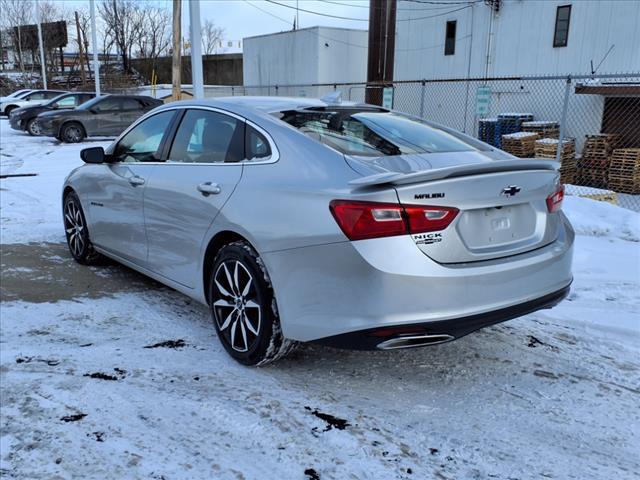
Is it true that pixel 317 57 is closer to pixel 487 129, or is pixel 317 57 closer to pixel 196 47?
pixel 487 129

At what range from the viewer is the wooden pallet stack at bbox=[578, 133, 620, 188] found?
1413 cm

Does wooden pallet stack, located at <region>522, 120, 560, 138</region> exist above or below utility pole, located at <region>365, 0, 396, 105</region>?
below

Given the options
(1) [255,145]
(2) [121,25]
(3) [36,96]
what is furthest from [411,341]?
(2) [121,25]

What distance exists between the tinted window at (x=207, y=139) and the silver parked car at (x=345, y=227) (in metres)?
0.01

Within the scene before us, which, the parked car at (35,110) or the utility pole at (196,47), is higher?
the utility pole at (196,47)

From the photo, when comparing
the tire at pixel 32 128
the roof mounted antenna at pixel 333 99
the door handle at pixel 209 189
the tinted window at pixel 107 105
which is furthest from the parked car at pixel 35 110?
the door handle at pixel 209 189

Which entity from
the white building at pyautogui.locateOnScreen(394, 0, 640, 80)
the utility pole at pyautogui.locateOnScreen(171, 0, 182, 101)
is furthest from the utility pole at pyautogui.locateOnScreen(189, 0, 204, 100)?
the white building at pyautogui.locateOnScreen(394, 0, 640, 80)

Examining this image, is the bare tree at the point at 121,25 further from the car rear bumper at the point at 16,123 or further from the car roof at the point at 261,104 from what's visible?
the car roof at the point at 261,104

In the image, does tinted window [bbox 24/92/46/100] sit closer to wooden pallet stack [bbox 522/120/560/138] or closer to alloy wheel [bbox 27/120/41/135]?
alloy wheel [bbox 27/120/41/135]

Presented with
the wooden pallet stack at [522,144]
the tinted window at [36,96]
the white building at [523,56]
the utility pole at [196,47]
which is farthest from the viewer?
the tinted window at [36,96]

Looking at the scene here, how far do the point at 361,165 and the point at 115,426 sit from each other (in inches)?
71.3

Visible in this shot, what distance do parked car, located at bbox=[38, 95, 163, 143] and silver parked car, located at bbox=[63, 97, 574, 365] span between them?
1609 cm

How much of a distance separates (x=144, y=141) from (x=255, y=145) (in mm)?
1627

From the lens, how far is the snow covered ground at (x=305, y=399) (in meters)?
2.59
